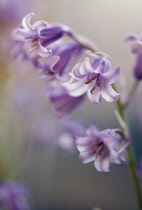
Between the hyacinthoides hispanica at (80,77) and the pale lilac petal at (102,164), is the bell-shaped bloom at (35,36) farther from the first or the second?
the pale lilac petal at (102,164)

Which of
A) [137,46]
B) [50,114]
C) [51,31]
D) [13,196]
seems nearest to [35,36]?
[51,31]

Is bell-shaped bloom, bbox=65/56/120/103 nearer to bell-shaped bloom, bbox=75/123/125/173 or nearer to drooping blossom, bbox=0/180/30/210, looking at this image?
bell-shaped bloom, bbox=75/123/125/173

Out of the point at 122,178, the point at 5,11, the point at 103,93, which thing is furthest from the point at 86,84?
the point at 122,178

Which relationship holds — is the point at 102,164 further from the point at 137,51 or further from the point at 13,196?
the point at 13,196

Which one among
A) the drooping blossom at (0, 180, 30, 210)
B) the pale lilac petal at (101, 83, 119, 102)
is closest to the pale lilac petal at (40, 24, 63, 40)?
the pale lilac petal at (101, 83, 119, 102)

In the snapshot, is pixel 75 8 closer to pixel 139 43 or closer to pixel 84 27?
pixel 84 27

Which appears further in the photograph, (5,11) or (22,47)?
(5,11)
